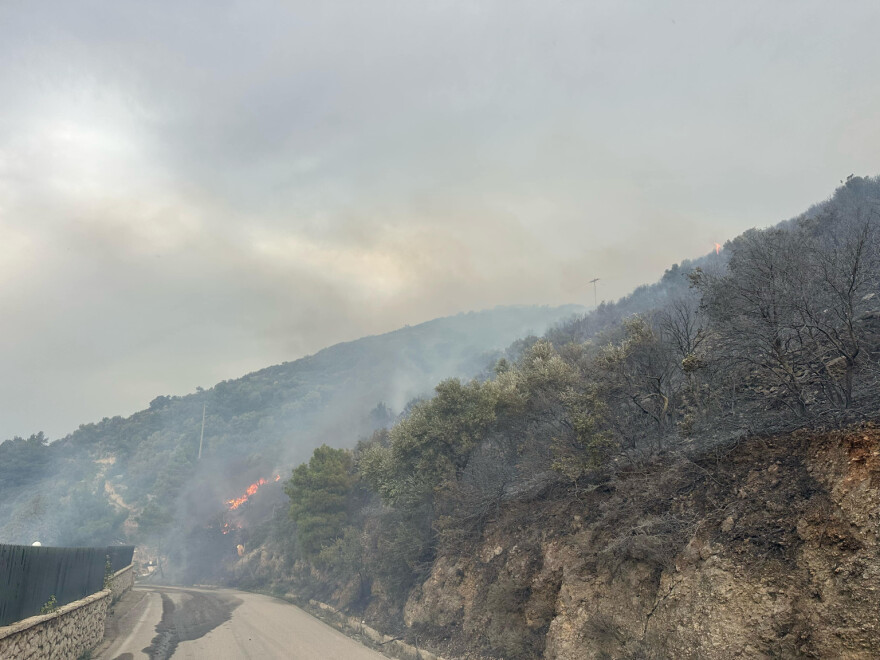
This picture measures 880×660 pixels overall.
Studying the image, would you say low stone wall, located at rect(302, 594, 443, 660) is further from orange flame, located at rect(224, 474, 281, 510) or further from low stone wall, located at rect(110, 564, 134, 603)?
orange flame, located at rect(224, 474, 281, 510)

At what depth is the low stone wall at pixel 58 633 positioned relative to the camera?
12812 mm

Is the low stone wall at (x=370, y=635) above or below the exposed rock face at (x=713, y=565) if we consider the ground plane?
below

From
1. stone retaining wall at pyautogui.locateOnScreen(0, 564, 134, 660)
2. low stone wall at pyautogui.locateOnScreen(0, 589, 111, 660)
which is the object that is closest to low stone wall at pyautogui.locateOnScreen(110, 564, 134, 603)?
stone retaining wall at pyautogui.locateOnScreen(0, 564, 134, 660)

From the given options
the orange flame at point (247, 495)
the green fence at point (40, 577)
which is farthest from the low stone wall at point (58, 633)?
the orange flame at point (247, 495)

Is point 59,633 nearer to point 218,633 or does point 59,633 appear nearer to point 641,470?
point 218,633

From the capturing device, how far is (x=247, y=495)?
7912 centimetres

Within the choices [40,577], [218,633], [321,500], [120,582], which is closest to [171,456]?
[120,582]

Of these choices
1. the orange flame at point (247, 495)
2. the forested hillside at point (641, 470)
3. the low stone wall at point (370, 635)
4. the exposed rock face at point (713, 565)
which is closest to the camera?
the exposed rock face at point (713, 565)

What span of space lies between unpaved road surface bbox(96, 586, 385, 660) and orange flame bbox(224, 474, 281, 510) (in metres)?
39.2

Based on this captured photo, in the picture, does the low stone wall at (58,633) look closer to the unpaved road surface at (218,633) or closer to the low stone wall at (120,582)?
the unpaved road surface at (218,633)

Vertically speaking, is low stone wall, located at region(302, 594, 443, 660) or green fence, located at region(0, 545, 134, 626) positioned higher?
green fence, located at region(0, 545, 134, 626)

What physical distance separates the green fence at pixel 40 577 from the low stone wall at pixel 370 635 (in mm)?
13548

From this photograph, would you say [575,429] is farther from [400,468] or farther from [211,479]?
[211,479]

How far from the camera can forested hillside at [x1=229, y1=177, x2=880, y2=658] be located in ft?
36.1
